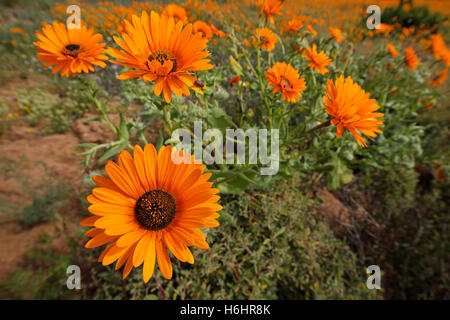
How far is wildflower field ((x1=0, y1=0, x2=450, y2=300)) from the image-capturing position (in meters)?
0.87

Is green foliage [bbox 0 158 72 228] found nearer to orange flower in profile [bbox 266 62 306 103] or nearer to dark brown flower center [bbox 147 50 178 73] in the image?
dark brown flower center [bbox 147 50 178 73]

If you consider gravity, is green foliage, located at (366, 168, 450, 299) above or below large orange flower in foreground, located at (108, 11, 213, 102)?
below

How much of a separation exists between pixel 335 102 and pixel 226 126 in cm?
78

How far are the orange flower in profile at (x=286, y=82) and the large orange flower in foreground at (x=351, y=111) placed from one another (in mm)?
265

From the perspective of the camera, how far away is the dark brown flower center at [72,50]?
1.18 meters

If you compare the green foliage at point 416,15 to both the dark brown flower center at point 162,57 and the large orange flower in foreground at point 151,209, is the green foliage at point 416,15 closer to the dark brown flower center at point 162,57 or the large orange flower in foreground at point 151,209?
the dark brown flower center at point 162,57

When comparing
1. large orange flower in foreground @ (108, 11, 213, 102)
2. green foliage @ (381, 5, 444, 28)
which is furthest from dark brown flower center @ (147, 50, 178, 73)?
green foliage @ (381, 5, 444, 28)

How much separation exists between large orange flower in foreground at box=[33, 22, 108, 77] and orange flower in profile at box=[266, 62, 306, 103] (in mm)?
1054

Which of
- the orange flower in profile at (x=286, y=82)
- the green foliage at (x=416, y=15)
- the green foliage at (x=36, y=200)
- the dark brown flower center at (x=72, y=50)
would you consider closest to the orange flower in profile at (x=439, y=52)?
the orange flower in profile at (x=286, y=82)

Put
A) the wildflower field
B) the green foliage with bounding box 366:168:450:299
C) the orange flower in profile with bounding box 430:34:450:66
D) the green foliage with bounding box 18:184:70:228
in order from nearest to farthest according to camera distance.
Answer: the wildflower field < the green foliage with bounding box 366:168:450:299 < the green foliage with bounding box 18:184:70:228 < the orange flower in profile with bounding box 430:34:450:66

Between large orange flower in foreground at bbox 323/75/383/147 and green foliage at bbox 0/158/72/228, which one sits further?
green foliage at bbox 0/158/72/228

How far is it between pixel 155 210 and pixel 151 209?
0.06 feet

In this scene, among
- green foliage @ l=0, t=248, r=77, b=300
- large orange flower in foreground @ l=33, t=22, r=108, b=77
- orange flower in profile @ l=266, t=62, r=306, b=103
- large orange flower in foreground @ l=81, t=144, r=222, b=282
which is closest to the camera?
large orange flower in foreground @ l=81, t=144, r=222, b=282

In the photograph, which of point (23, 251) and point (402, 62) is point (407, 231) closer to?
point (402, 62)
